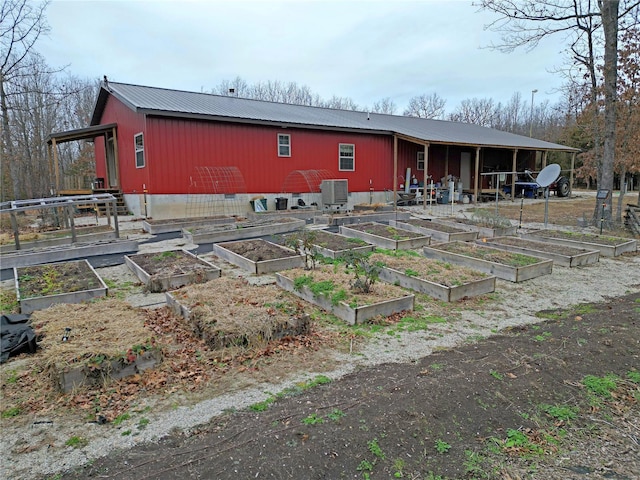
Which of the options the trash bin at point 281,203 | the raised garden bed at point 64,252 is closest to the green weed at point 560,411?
the raised garden bed at point 64,252

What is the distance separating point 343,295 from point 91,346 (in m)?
2.90

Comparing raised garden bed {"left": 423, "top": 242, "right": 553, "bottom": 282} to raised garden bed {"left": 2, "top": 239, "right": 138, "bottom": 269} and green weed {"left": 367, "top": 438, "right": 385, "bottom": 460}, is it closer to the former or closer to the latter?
green weed {"left": 367, "top": 438, "right": 385, "bottom": 460}

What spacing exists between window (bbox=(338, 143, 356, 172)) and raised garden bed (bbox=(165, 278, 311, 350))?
12926 millimetres

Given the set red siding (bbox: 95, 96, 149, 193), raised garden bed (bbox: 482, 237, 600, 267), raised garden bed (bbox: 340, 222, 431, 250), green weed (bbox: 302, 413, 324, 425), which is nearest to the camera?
green weed (bbox: 302, 413, 324, 425)

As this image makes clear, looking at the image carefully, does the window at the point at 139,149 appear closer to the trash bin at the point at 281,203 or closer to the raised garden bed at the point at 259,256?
the trash bin at the point at 281,203

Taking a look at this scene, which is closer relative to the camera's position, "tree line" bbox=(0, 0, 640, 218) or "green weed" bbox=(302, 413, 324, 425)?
"green weed" bbox=(302, 413, 324, 425)

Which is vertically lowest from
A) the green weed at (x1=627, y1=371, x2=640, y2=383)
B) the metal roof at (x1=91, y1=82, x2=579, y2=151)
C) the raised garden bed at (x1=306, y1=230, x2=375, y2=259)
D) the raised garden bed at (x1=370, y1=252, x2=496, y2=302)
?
the green weed at (x1=627, y1=371, x2=640, y2=383)

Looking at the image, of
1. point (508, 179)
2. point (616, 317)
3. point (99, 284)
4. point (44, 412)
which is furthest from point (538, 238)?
point (508, 179)

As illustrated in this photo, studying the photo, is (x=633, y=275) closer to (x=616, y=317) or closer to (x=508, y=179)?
(x=616, y=317)

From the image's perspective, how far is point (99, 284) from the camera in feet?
18.7

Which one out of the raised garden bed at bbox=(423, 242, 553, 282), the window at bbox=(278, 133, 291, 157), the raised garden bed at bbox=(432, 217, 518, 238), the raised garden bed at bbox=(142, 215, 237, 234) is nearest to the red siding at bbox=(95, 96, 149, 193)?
the raised garden bed at bbox=(142, 215, 237, 234)

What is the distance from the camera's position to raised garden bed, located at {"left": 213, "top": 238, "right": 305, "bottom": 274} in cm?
695

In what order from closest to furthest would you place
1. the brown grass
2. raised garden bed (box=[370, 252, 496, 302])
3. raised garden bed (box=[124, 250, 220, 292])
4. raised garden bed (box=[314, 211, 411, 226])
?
the brown grass → raised garden bed (box=[370, 252, 496, 302]) → raised garden bed (box=[124, 250, 220, 292]) → raised garden bed (box=[314, 211, 411, 226])

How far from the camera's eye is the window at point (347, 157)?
17.4 metres
